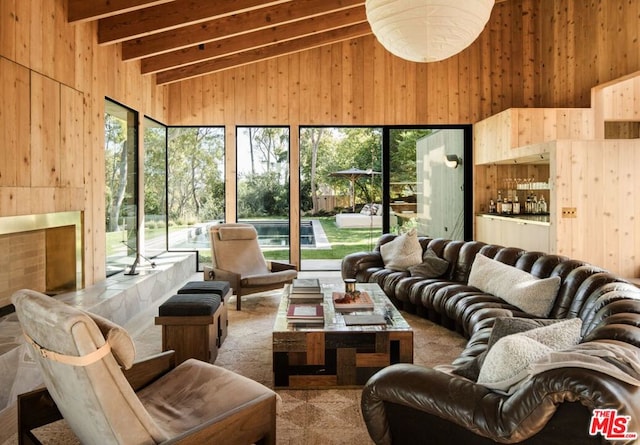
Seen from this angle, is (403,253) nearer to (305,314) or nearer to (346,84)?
(305,314)

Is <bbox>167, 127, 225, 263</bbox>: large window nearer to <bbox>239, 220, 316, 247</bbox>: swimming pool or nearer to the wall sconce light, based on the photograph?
<bbox>239, 220, 316, 247</bbox>: swimming pool

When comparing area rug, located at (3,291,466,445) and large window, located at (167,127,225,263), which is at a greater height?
large window, located at (167,127,225,263)

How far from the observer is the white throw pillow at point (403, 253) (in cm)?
568

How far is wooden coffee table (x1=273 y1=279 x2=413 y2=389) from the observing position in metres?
3.21

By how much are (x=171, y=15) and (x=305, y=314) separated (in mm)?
3665

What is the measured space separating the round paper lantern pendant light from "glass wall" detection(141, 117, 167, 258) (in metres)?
4.84

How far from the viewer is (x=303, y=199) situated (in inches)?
316

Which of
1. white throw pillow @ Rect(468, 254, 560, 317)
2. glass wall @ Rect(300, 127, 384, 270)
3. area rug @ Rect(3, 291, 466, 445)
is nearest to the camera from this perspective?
area rug @ Rect(3, 291, 466, 445)

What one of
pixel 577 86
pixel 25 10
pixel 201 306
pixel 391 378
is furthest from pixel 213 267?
pixel 577 86

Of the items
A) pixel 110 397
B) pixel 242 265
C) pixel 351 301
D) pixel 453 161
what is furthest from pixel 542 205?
pixel 110 397

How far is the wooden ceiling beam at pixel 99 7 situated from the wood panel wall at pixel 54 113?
0.09 m

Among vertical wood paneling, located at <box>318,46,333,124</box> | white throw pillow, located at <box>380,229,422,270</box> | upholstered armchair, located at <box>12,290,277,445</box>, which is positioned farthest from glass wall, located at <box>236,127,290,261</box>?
upholstered armchair, located at <box>12,290,277,445</box>

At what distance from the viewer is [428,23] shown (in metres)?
3.02

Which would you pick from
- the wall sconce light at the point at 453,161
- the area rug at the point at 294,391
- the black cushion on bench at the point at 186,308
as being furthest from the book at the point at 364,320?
the wall sconce light at the point at 453,161
